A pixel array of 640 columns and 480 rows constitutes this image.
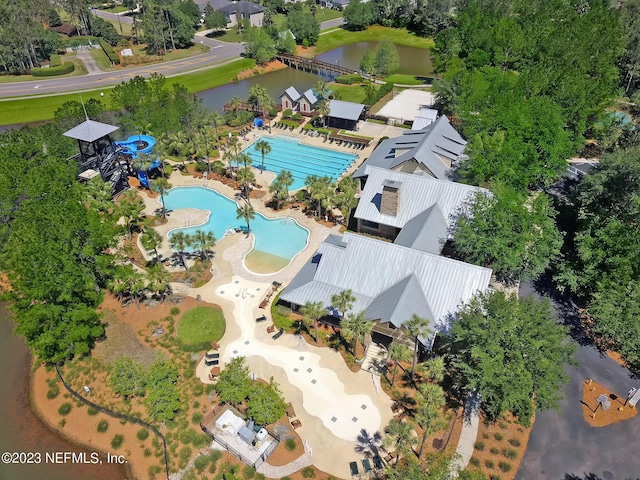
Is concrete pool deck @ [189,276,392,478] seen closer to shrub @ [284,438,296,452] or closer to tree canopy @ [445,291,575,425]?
shrub @ [284,438,296,452]

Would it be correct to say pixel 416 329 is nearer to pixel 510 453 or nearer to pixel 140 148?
pixel 510 453

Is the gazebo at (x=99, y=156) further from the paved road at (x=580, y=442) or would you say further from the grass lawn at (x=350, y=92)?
the paved road at (x=580, y=442)

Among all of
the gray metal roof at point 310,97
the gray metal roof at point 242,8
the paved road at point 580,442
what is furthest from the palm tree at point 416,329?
the gray metal roof at point 242,8

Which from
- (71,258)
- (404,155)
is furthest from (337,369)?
(404,155)

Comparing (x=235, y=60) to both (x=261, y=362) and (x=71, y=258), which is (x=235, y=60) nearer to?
(x=71, y=258)

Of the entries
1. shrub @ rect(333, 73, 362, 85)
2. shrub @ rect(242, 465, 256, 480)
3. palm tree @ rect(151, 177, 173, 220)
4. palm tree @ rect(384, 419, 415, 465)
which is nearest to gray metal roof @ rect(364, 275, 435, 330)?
palm tree @ rect(384, 419, 415, 465)

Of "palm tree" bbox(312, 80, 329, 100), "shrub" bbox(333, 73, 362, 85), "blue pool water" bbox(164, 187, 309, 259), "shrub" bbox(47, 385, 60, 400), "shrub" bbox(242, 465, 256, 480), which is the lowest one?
"shrub" bbox(47, 385, 60, 400)

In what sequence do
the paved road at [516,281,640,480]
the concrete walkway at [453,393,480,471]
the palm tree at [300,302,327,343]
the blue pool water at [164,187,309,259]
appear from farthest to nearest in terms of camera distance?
the blue pool water at [164,187,309,259], the palm tree at [300,302,327,343], the concrete walkway at [453,393,480,471], the paved road at [516,281,640,480]
